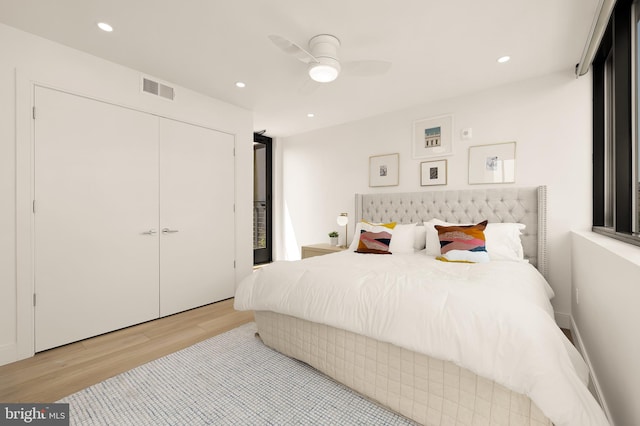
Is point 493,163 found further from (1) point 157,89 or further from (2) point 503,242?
(1) point 157,89

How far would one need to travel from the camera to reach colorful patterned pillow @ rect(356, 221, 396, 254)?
3.12 metres

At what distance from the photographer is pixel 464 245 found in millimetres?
2531

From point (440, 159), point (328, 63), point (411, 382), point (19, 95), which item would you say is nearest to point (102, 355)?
point (19, 95)

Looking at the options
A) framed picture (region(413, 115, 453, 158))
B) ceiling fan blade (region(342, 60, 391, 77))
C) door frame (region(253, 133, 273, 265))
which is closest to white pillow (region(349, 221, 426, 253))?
framed picture (region(413, 115, 453, 158))

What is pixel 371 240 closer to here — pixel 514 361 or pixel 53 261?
pixel 514 361

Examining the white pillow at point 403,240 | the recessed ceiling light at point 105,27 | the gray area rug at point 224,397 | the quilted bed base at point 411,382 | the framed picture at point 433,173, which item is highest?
the recessed ceiling light at point 105,27

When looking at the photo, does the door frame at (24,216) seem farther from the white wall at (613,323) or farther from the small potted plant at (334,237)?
the white wall at (613,323)

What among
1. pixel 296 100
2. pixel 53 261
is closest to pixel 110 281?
pixel 53 261

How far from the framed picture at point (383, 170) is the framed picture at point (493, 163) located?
0.96m

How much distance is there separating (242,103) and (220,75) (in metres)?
0.77

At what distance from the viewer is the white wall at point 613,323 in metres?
1.15

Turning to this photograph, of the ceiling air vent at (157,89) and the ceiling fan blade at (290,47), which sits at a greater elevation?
the ceiling air vent at (157,89)

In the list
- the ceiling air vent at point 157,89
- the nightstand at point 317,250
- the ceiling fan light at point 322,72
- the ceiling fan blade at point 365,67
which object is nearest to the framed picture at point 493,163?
the ceiling fan blade at point 365,67

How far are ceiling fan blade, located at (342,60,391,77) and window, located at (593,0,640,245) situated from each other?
1556mm
